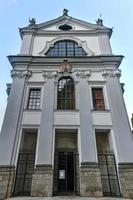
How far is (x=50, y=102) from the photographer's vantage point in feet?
41.2

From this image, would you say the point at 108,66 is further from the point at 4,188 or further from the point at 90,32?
the point at 4,188

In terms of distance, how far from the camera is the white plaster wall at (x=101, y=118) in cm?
1174

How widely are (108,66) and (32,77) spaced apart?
6354 mm

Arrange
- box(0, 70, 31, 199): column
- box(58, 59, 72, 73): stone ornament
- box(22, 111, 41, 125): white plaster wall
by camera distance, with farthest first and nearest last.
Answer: box(58, 59, 72, 73): stone ornament
box(22, 111, 41, 125): white plaster wall
box(0, 70, 31, 199): column

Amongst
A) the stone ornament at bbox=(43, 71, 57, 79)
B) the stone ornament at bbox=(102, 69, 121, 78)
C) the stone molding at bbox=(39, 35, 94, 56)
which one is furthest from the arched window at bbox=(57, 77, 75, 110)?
the stone molding at bbox=(39, 35, 94, 56)

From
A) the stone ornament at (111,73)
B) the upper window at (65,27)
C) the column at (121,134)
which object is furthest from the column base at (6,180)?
the upper window at (65,27)

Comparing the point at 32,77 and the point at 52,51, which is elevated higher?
the point at 52,51

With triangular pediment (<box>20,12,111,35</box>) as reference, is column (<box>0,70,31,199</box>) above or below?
below

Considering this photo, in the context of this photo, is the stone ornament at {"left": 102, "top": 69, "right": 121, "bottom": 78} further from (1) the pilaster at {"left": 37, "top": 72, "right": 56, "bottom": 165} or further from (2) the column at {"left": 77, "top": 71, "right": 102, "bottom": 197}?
(1) the pilaster at {"left": 37, "top": 72, "right": 56, "bottom": 165}

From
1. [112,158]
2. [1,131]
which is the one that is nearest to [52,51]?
[1,131]

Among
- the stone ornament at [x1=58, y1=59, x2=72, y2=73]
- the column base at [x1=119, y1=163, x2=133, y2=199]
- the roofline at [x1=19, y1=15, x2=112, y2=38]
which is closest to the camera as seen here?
the column base at [x1=119, y1=163, x2=133, y2=199]

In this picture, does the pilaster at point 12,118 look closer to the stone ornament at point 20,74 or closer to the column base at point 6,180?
the stone ornament at point 20,74

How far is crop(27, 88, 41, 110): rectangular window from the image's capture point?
12.9 meters

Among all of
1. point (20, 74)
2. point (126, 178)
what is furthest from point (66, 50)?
point (126, 178)
